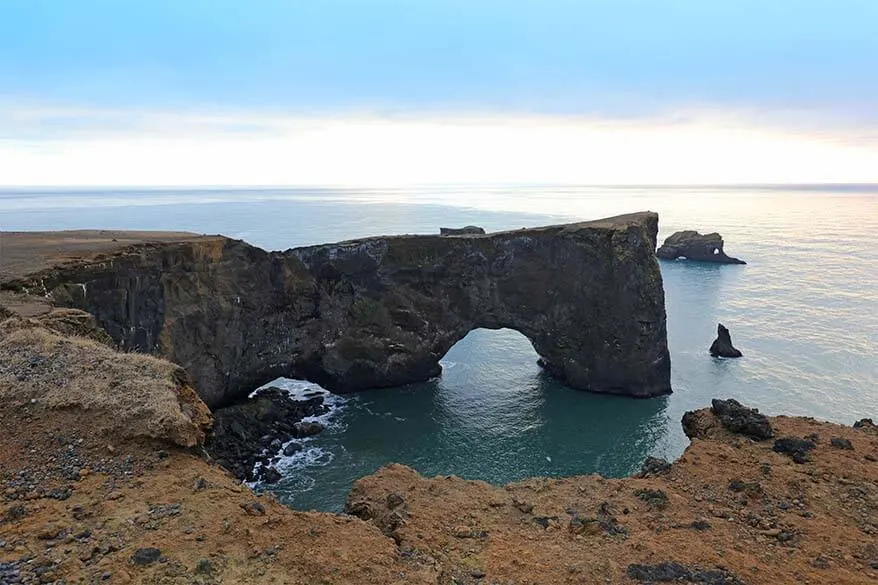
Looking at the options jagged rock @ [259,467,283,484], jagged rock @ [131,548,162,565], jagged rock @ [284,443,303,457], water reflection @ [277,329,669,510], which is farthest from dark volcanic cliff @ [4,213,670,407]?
jagged rock @ [131,548,162,565]

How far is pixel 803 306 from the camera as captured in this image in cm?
6775

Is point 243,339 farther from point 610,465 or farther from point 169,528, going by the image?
point 169,528

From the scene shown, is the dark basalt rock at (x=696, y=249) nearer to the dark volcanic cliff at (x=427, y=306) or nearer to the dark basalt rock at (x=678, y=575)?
the dark volcanic cliff at (x=427, y=306)

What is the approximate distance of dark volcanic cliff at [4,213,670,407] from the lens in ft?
136

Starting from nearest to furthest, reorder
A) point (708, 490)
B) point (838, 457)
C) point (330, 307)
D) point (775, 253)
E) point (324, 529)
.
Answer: point (324, 529)
point (708, 490)
point (838, 457)
point (330, 307)
point (775, 253)

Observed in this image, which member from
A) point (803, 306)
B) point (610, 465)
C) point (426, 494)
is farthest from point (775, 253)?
point (426, 494)

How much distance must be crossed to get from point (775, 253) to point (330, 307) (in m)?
99.6

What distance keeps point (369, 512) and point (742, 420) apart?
42.0 ft

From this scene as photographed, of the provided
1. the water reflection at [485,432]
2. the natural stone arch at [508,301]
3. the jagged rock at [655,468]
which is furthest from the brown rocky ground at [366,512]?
the natural stone arch at [508,301]

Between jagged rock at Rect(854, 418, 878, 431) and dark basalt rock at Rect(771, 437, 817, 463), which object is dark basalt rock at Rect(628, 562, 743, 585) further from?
jagged rock at Rect(854, 418, 878, 431)

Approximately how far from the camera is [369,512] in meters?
14.2

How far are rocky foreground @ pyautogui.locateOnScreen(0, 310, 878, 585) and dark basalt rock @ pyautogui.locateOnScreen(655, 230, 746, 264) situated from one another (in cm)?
9471

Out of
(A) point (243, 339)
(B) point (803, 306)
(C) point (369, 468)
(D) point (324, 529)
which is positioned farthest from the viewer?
(B) point (803, 306)

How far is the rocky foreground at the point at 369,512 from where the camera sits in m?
10.7
